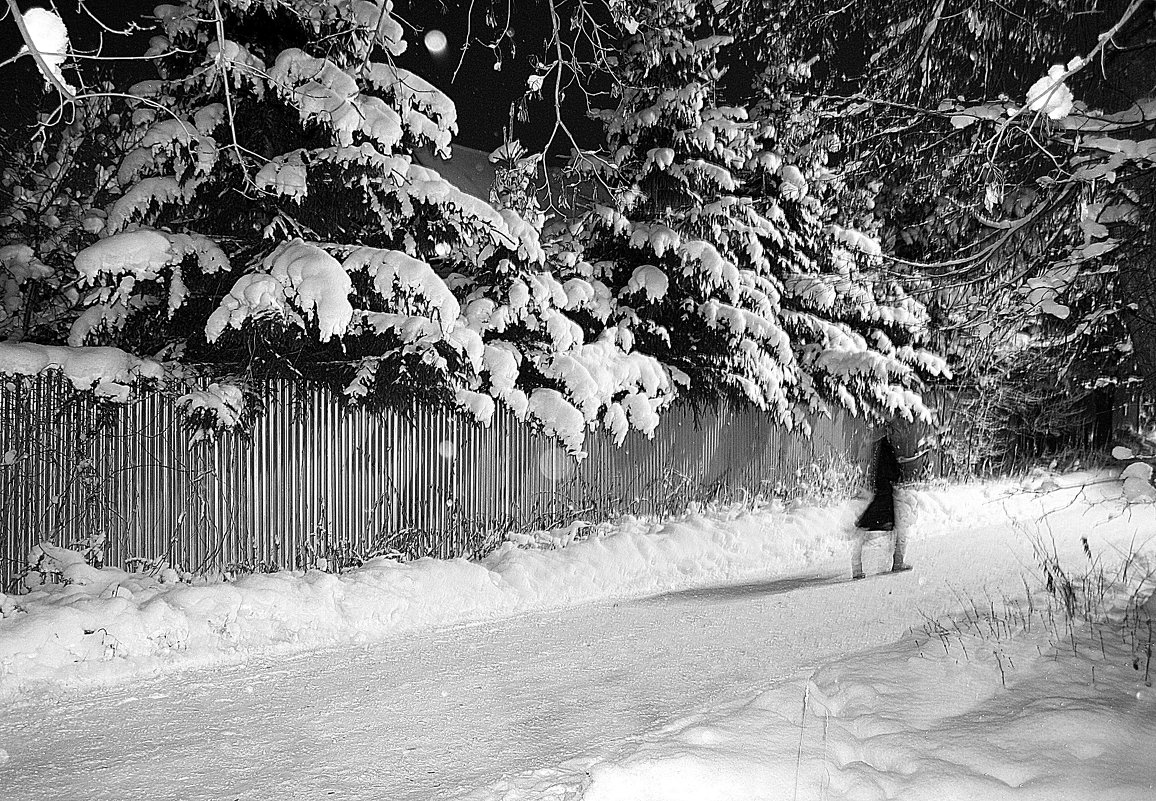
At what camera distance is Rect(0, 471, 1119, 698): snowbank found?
20.9ft

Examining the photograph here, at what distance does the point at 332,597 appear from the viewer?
787 cm

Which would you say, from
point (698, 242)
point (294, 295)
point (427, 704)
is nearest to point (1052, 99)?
point (427, 704)

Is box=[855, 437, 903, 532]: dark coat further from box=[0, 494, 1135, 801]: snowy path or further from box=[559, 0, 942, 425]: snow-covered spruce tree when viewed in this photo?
box=[559, 0, 942, 425]: snow-covered spruce tree

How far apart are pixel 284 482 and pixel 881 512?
22.9ft

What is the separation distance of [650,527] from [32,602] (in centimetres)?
749

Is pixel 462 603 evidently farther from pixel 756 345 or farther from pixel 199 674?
pixel 756 345

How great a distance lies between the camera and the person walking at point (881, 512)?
1036 cm

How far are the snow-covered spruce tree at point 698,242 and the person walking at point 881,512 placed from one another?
3170 millimetres

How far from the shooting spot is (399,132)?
8125mm

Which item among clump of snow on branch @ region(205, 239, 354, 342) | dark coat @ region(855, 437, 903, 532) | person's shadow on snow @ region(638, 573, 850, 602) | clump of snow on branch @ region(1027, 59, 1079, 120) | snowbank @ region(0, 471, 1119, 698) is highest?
clump of snow on branch @ region(1027, 59, 1079, 120)

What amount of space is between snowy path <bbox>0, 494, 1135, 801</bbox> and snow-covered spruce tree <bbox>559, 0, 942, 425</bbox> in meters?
5.28

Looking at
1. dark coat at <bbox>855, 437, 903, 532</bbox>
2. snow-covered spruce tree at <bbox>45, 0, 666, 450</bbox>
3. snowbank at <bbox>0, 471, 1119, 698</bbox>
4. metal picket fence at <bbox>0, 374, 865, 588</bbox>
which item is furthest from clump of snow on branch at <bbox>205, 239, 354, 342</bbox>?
dark coat at <bbox>855, 437, 903, 532</bbox>

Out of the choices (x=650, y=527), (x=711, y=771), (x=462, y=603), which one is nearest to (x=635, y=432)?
(x=650, y=527)

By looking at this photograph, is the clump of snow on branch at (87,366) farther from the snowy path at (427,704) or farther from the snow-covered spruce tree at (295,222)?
the snowy path at (427,704)
